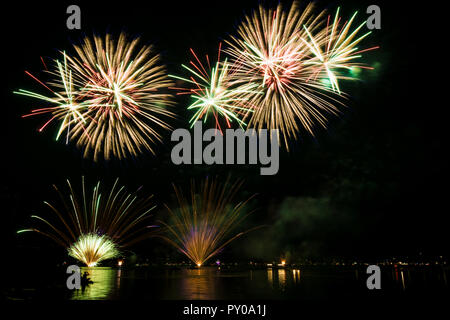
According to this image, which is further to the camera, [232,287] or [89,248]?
[89,248]

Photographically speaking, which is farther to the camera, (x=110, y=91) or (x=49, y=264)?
(x=49, y=264)

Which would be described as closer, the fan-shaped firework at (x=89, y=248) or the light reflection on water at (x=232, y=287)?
the light reflection on water at (x=232, y=287)

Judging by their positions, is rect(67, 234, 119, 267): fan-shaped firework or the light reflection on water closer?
the light reflection on water

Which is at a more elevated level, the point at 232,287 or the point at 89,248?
the point at 89,248

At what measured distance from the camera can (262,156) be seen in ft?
61.9

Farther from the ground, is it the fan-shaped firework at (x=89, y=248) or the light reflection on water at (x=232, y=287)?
the fan-shaped firework at (x=89, y=248)

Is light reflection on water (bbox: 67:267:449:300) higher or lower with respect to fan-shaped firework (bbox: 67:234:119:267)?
lower
